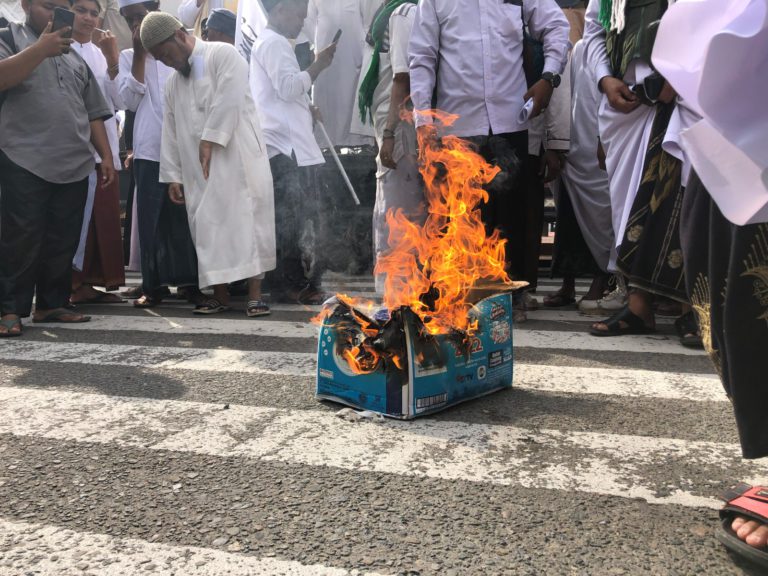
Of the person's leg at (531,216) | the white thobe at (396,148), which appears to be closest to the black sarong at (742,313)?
the person's leg at (531,216)

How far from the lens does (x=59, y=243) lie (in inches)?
190

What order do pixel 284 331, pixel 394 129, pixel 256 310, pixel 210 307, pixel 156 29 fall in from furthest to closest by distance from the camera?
pixel 210 307 < pixel 256 310 < pixel 394 129 < pixel 156 29 < pixel 284 331

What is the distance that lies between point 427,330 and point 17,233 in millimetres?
3338

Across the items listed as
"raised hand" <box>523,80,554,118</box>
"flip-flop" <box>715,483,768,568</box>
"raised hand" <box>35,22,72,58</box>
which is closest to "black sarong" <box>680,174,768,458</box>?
"flip-flop" <box>715,483,768,568</box>

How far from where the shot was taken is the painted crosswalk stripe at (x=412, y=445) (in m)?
2.03

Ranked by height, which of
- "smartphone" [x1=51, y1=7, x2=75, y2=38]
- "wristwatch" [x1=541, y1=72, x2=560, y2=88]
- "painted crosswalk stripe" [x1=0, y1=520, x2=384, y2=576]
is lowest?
"painted crosswalk stripe" [x1=0, y1=520, x2=384, y2=576]

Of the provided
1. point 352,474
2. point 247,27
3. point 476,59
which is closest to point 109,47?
point 247,27

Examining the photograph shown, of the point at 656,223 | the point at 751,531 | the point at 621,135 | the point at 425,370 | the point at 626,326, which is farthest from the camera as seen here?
the point at 626,326

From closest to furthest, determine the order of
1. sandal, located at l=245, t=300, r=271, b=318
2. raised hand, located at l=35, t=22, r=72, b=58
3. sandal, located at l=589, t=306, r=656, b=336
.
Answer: sandal, located at l=589, t=306, r=656, b=336 → raised hand, located at l=35, t=22, r=72, b=58 → sandal, located at l=245, t=300, r=271, b=318

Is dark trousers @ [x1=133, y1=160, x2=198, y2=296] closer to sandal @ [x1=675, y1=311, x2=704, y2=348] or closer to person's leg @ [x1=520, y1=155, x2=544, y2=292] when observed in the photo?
person's leg @ [x1=520, y1=155, x2=544, y2=292]

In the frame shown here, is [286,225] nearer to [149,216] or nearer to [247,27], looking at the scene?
[149,216]

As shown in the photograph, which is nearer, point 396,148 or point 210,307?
point 396,148

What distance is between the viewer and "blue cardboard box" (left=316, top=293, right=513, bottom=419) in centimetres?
254

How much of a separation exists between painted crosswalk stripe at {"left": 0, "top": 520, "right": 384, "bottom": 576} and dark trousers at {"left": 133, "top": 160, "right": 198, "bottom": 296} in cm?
392
